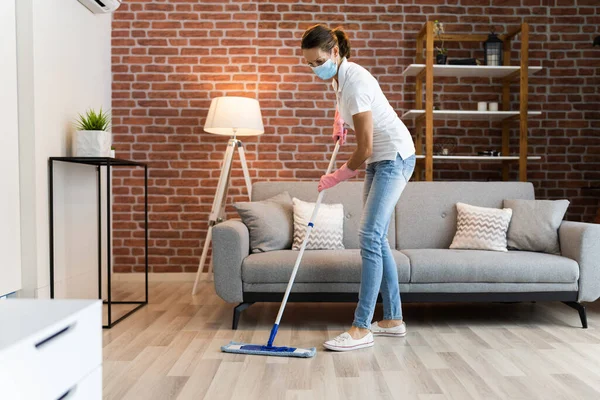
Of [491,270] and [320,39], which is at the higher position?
[320,39]

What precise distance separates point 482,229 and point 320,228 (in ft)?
3.08

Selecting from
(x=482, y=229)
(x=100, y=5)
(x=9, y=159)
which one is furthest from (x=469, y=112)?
(x=9, y=159)

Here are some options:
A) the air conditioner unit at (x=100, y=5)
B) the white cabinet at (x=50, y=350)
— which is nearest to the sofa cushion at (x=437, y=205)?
the air conditioner unit at (x=100, y=5)

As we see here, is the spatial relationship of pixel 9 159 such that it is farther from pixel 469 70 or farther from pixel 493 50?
pixel 493 50

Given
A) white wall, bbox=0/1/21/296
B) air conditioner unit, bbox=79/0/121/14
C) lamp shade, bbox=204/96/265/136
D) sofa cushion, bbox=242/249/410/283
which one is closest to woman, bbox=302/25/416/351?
sofa cushion, bbox=242/249/410/283

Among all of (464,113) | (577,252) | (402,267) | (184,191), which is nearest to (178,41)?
(184,191)

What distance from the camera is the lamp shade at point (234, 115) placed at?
3.91 m

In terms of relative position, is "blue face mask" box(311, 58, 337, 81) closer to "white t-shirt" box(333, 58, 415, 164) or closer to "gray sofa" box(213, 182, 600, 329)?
"white t-shirt" box(333, 58, 415, 164)

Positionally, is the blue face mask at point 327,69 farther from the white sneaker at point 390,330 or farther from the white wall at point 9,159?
the white wall at point 9,159

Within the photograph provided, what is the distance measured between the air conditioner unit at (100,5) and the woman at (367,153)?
1912mm

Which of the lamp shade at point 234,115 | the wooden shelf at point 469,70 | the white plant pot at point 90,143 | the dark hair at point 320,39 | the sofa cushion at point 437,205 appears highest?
the wooden shelf at point 469,70

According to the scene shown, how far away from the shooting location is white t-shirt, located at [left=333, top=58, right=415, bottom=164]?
2.55 m

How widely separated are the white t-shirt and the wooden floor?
92cm

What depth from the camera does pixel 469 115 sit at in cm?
439
